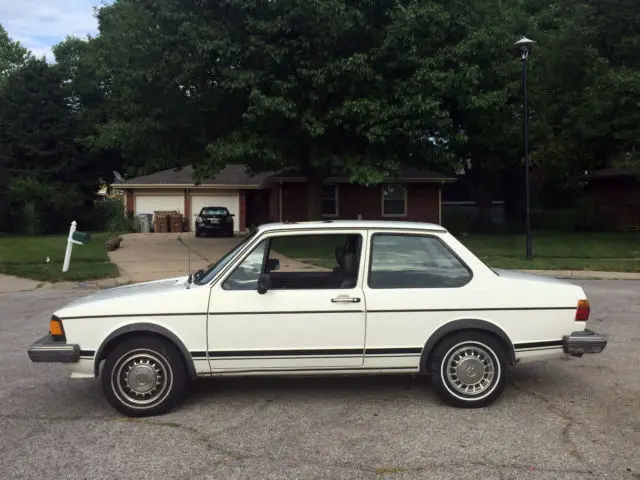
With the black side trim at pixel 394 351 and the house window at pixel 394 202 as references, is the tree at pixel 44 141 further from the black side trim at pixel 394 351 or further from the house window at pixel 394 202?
the black side trim at pixel 394 351

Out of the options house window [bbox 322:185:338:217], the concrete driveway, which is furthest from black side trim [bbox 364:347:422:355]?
house window [bbox 322:185:338:217]

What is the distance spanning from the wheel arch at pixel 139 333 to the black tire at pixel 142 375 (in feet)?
0.17

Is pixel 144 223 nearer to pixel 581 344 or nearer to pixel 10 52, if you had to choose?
pixel 581 344

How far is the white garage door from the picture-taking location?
35.1m

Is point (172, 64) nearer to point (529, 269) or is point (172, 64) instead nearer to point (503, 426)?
point (529, 269)

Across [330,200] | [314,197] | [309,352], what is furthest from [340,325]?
[330,200]

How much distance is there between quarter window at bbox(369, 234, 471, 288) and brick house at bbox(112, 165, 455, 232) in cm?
2269

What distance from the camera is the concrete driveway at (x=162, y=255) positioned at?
16.0 meters

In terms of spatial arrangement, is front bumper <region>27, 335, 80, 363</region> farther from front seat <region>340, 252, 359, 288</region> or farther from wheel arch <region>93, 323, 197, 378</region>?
front seat <region>340, 252, 359, 288</region>

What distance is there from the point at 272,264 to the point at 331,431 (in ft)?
5.30

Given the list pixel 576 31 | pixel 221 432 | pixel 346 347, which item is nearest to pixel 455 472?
pixel 346 347

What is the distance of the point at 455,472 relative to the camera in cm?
412

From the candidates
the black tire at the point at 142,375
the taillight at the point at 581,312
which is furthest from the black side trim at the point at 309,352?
the taillight at the point at 581,312

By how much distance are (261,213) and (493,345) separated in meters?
31.2
